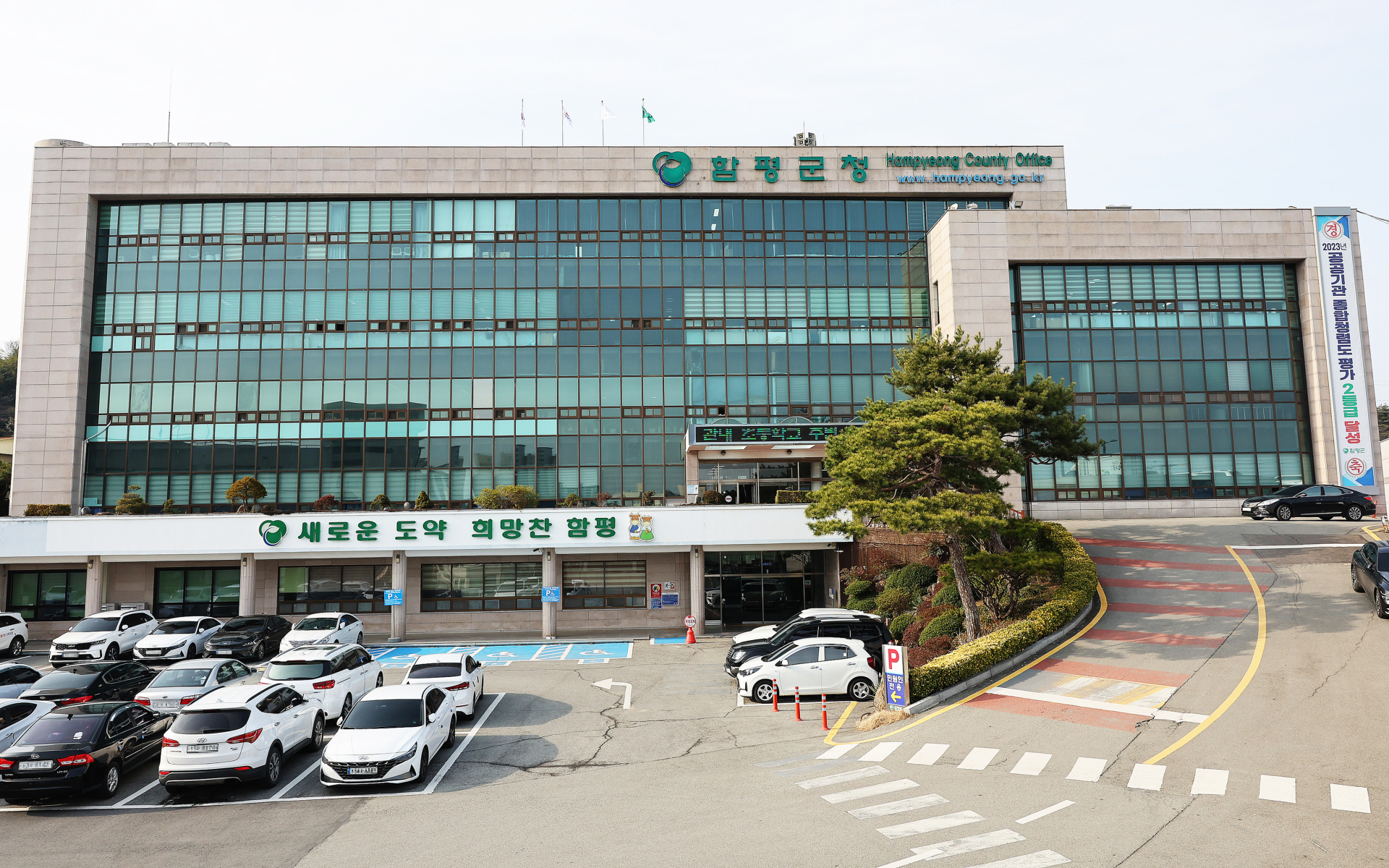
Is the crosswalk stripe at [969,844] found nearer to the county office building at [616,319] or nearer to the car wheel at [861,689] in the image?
the car wheel at [861,689]

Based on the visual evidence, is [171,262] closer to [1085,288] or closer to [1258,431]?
[1085,288]

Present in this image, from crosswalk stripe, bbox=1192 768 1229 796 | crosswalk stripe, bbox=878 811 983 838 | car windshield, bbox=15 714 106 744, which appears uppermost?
car windshield, bbox=15 714 106 744

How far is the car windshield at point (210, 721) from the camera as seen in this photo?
583 inches

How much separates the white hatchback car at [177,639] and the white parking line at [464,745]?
12505mm

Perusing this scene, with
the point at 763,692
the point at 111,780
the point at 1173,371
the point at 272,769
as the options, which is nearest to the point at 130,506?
the point at 111,780

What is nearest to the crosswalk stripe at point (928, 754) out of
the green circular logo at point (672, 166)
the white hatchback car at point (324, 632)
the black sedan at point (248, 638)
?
the white hatchback car at point (324, 632)

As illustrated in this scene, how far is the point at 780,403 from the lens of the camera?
41.7 metres

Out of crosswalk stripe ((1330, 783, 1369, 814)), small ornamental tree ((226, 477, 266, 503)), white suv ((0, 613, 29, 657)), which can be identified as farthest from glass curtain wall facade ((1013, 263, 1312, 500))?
white suv ((0, 613, 29, 657))

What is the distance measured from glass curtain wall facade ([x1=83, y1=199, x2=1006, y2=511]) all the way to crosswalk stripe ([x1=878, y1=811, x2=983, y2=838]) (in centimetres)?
2955

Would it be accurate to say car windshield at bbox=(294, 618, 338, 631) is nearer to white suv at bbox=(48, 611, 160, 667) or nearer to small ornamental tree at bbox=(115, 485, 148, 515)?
white suv at bbox=(48, 611, 160, 667)

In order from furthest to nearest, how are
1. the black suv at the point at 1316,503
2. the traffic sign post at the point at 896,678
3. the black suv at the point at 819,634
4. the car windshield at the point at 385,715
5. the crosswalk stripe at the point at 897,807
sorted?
1. the black suv at the point at 1316,503
2. the black suv at the point at 819,634
3. the traffic sign post at the point at 896,678
4. the car windshield at the point at 385,715
5. the crosswalk stripe at the point at 897,807

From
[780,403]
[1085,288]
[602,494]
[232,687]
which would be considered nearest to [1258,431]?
[1085,288]

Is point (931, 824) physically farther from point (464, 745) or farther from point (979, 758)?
point (464, 745)

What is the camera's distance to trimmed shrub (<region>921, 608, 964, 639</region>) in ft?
82.2
